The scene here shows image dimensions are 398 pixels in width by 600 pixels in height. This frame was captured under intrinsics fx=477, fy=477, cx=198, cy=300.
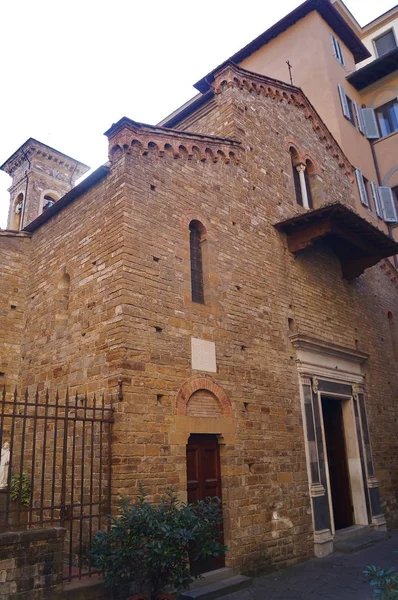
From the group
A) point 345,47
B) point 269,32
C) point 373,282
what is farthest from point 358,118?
point 373,282

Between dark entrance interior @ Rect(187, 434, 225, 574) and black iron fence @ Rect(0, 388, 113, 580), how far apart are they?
1365mm

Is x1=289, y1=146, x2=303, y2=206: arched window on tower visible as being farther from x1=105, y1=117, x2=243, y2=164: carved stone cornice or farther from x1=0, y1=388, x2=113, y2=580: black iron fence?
x1=0, y1=388, x2=113, y2=580: black iron fence

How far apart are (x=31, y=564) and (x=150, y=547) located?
116 cm

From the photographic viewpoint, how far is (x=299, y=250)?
9.88 meters

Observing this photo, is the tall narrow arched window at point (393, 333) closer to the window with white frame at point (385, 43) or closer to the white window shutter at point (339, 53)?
the white window shutter at point (339, 53)

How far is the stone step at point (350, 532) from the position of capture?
29.5ft

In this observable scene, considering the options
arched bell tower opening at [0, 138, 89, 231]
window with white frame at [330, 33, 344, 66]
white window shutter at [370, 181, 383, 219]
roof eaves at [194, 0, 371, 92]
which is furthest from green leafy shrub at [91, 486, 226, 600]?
window with white frame at [330, 33, 344, 66]

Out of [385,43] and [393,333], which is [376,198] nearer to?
[393,333]

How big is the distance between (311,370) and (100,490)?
5.07 m

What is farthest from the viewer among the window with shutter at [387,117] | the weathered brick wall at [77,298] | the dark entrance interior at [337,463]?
the window with shutter at [387,117]

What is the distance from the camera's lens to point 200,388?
6.98 m

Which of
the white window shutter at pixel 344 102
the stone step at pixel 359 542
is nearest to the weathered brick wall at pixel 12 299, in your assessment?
the stone step at pixel 359 542

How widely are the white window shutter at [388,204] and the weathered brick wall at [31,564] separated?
14.4 metres

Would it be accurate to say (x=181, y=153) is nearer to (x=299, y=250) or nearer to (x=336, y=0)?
(x=299, y=250)
